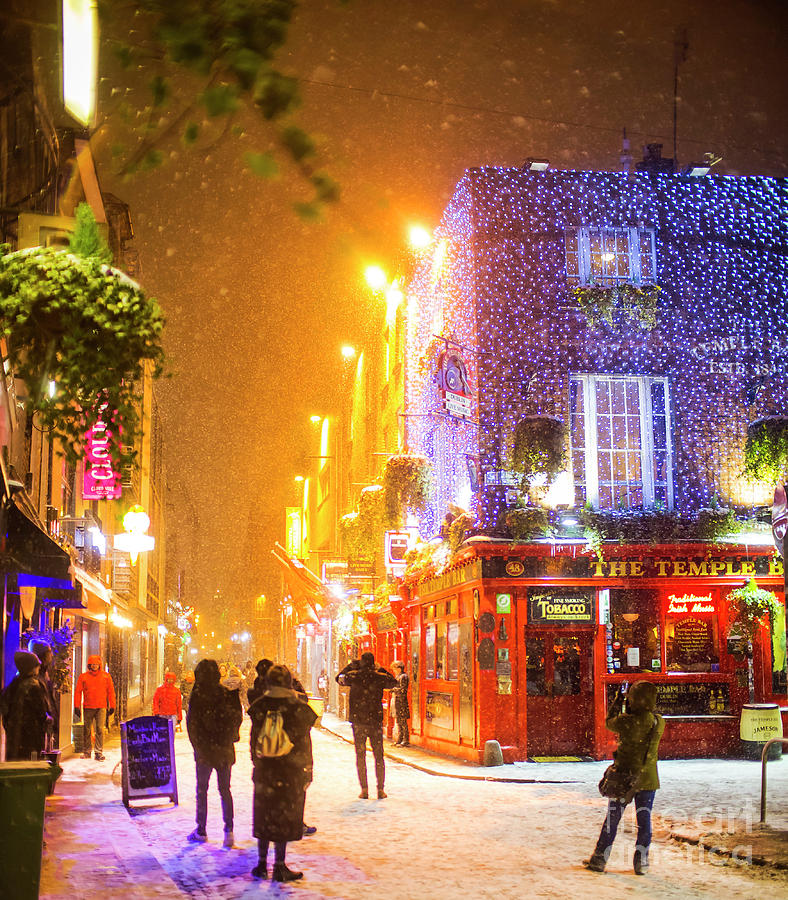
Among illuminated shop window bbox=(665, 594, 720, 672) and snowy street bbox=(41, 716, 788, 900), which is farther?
illuminated shop window bbox=(665, 594, 720, 672)

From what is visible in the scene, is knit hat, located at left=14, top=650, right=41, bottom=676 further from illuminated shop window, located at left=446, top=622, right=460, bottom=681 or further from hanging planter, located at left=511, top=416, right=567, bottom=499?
illuminated shop window, located at left=446, top=622, right=460, bottom=681

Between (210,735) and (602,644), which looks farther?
(602,644)

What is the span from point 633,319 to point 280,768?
13935 millimetres

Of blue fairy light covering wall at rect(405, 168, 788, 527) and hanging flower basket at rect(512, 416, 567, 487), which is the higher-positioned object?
blue fairy light covering wall at rect(405, 168, 788, 527)

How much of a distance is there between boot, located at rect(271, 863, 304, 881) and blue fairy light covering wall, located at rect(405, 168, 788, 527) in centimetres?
1148

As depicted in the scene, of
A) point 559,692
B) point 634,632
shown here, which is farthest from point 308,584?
point 634,632

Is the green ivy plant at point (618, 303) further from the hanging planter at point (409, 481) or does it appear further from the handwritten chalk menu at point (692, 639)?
the handwritten chalk menu at point (692, 639)

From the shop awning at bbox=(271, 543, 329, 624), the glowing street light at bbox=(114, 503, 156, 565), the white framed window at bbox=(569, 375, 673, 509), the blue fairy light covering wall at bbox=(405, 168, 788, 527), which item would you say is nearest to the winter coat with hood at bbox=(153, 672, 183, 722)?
the blue fairy light covering wall at bbox=(405, 168, 788, 527)

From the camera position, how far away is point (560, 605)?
1977 centimetres

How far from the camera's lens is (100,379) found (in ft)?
21.3

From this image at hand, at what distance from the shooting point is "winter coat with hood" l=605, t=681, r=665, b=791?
9.30 meters

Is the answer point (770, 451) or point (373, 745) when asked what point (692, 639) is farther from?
point (373, 745)

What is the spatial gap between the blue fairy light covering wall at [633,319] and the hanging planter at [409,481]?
2.61 meters

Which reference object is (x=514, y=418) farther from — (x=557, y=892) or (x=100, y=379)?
(x=100, y=379)
